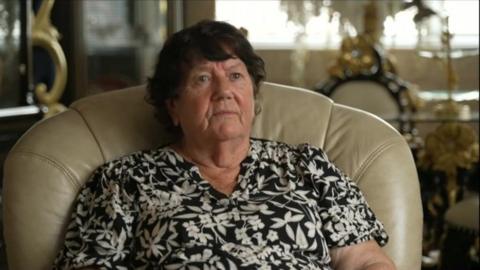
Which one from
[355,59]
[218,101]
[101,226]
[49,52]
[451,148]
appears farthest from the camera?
[355,59]

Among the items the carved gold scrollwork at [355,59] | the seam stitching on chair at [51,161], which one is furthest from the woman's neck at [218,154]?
the carved gold scrollwork at [355,59]

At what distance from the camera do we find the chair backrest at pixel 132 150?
6.31 feet

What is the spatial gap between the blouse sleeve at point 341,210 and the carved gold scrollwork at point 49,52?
47.8 inches

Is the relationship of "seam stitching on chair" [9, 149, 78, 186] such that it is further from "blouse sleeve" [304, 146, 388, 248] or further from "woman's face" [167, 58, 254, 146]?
"blouse sleeve" [304, 146, 388, 248]

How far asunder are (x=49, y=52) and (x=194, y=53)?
1201 mm

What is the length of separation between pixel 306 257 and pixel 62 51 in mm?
1580

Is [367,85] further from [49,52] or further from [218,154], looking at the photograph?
[218,154]

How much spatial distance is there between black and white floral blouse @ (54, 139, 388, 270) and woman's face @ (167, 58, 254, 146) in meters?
0.08

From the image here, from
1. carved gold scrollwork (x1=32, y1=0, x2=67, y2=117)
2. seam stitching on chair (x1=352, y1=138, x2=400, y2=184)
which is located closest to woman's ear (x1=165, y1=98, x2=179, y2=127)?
seam stitching on chair (x1=352, y1=138, x2=400, y2=184)

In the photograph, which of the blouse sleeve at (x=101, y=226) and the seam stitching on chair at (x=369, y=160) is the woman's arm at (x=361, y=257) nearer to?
the seam stitching on chair at (x=369, y=160)

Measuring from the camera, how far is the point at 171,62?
202 centimetres

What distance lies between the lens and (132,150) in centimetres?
208

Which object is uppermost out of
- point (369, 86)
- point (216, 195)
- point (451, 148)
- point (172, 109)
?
point (172, 109)

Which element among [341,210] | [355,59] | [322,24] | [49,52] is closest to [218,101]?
[341,210]
